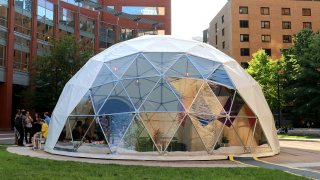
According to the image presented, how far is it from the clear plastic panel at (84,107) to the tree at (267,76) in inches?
1335

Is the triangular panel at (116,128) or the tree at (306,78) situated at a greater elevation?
the tree at (306,78)

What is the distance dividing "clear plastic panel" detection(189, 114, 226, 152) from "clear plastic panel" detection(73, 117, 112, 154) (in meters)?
3.59

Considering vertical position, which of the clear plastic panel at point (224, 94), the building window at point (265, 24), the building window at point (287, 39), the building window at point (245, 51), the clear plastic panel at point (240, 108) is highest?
the building window at point (265, 24)

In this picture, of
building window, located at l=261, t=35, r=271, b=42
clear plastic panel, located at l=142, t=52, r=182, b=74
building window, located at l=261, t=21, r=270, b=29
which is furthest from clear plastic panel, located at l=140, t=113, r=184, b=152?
building window, located at l=261, t=21, r=270, b=29

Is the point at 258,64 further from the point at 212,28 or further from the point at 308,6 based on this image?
the point at 212,28

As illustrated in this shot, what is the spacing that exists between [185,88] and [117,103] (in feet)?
9.28

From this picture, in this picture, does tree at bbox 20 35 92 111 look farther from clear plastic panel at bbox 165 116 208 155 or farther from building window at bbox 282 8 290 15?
building window at bbox 282 8 290 15

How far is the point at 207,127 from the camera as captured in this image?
11719 mm

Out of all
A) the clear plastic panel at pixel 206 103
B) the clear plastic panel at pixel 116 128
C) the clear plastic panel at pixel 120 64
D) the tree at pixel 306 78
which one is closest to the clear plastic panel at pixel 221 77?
the clear plastic panel at pixel 206 103

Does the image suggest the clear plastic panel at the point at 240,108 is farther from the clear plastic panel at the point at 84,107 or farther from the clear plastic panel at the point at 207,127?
the clear plastic panel at the point at 84,107

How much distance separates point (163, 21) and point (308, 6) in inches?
1125

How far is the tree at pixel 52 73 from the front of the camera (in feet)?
109

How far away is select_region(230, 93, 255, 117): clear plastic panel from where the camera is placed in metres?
12.3

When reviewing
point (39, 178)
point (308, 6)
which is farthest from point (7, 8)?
point (308, 6)
